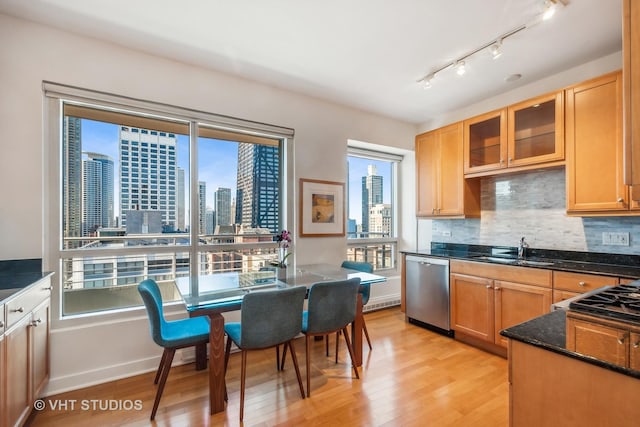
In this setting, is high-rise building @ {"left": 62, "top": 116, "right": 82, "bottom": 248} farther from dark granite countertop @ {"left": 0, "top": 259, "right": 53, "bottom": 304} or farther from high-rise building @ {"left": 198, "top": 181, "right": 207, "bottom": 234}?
high-rise building @ {"left": 198, "top": 181, "right": 207, "bottom": 234}

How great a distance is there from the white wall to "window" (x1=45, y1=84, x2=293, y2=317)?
11cm

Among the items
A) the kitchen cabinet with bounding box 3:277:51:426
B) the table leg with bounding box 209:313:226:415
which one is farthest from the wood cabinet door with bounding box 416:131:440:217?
the kitchen cabinet with bounding box 3:277:51:426

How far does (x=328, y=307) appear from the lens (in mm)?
2158

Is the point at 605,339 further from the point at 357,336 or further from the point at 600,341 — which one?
the point at 357,336

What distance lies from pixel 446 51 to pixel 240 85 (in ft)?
6.60

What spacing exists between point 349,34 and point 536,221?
269cm

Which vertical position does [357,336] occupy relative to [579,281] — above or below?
below

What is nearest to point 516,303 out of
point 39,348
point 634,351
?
→ point 634,351

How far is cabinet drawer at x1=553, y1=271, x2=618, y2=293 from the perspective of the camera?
84.0 inches

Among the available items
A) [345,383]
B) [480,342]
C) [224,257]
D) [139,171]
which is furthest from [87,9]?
[480,342]

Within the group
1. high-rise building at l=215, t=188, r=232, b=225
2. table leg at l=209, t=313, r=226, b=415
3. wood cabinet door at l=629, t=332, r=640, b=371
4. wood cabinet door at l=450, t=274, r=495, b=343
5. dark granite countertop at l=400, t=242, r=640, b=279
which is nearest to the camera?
wood cabinet door at l=629, t=332, r=640, b=371

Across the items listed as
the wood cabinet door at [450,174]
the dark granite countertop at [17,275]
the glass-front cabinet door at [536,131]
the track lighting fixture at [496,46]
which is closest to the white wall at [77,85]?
the dark granite countertop at [17,275]

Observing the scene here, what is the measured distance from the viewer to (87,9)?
6.71 feet

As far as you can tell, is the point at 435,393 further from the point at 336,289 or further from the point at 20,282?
the point at 20,282
